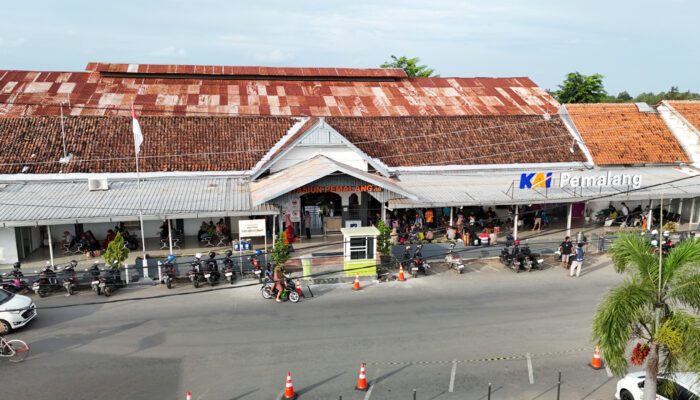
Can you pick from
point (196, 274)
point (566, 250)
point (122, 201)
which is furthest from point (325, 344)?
point (122, 201)

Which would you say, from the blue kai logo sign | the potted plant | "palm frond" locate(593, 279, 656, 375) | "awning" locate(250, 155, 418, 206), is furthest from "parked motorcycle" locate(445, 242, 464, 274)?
"palm frond" locate(593, 279, 656, 375)

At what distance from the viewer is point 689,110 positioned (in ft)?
113

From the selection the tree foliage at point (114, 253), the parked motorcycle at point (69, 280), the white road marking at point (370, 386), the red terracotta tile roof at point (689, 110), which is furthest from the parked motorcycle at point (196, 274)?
the red terracotta tile roof at point (689, 110)

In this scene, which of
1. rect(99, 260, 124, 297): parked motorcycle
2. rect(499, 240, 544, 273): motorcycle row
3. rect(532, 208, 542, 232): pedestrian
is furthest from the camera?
rect(532, 208, 542, 232): pedestrian

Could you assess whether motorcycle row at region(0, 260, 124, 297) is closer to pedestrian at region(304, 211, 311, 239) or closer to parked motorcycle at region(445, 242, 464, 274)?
pedestrian at region(304, 211, 311, 239)

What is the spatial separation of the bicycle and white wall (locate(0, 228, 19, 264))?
973cm

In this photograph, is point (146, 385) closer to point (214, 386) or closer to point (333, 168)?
point (214, 386)

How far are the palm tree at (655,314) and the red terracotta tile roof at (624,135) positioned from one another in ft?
76.6

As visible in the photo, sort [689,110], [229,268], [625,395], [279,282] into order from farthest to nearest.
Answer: [689,110] → [229,268] → [279,282] → [625,395]

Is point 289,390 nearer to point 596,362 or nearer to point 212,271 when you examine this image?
point 596,362

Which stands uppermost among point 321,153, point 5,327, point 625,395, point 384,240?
point 321,153

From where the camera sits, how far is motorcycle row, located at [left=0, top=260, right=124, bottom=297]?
2017 cm

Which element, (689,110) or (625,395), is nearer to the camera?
(625,395)

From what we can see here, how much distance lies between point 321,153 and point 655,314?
779 inches
